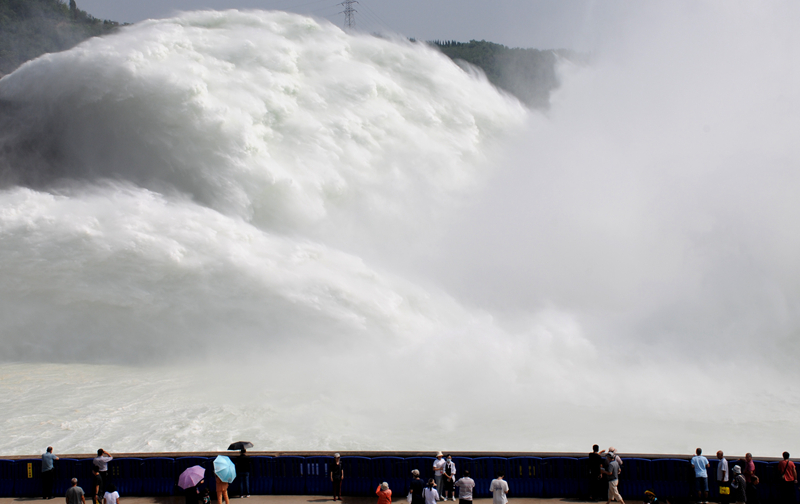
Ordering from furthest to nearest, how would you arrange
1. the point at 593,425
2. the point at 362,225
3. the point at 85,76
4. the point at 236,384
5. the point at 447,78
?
1. the point at 447,78
2. the point at 362,225
3. the point at 85,76
4. the point at 236,384
5. the point at 593,425

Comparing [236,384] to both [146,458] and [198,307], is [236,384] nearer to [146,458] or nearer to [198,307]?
[198,307]

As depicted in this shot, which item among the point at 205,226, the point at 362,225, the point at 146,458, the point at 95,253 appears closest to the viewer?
the point at 146,458

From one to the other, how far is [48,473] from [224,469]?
410cm

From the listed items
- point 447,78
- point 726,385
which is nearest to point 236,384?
point 726,385

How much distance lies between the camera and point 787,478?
10.8m

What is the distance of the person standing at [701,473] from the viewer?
10898mm

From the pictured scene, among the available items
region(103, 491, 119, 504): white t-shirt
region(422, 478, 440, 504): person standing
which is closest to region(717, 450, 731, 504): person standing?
region(422, 478, 440, 504): person standing

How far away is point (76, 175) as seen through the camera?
2808 cm

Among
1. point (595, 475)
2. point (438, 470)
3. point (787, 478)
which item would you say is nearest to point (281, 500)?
point (438, 470)

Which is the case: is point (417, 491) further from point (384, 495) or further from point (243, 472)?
point (243, 472)

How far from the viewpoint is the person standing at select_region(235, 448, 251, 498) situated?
1159 cm

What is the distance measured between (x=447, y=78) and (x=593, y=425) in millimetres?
29922

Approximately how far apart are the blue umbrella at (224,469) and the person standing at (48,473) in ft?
12.3

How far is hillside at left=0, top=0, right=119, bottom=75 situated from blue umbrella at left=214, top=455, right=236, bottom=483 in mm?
70447
